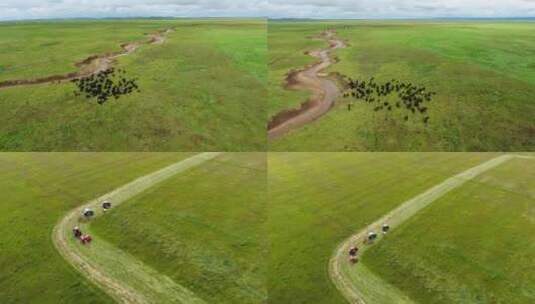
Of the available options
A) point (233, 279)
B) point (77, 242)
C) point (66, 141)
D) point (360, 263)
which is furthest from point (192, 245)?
point (66, 141)

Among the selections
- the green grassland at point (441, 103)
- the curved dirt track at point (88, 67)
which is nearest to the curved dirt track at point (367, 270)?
the green grassland at point (441, 103)

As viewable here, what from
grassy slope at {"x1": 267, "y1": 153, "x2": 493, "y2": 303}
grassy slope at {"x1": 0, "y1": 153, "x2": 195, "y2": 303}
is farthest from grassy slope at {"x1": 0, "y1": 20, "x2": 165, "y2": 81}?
grassy slope at {"x1": 267, "y1": 153, "x2": 493, "y2": 303}

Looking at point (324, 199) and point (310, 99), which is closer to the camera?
point (324, 199)

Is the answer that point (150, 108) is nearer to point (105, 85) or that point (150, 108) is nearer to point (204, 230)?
point (105, 85)

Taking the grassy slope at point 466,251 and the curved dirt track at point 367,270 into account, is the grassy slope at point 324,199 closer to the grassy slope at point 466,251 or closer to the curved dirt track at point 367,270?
the curved dirt track at point 367,270

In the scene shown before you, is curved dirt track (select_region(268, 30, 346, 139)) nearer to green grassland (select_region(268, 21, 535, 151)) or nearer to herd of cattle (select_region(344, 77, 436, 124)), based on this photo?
green grassland (select_region(268, 21, 535, 151))

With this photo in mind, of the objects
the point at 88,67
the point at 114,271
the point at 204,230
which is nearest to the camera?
the point at 114,271

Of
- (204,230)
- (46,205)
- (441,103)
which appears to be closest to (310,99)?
(441,103)
